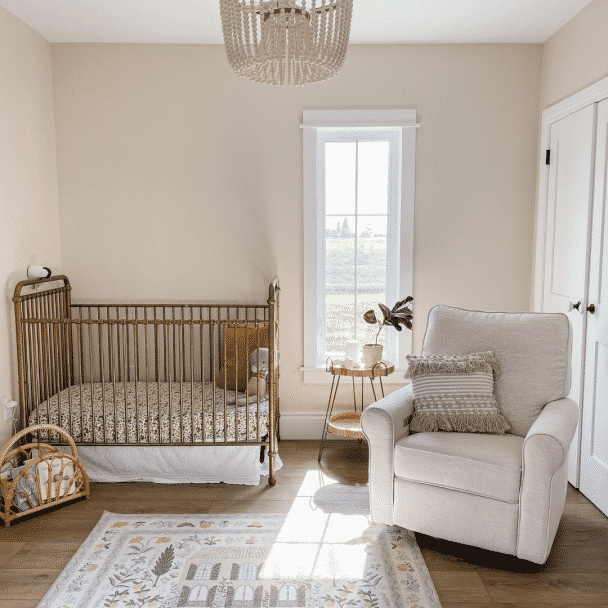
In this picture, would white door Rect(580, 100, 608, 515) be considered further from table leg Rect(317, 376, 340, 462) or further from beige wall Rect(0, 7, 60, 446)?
beige wall Rect(0, 7, 60, 446)

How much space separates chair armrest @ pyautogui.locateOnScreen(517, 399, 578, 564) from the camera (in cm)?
204

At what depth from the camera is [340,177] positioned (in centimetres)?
354

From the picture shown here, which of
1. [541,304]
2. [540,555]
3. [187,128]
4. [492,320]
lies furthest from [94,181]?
[540,555]

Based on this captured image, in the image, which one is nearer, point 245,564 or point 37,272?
point 245,564

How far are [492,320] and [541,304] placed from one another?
86 centimetres

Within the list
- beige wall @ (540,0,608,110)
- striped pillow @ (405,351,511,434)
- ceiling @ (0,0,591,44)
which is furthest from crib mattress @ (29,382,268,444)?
beige wall @ (540,0,608,110)

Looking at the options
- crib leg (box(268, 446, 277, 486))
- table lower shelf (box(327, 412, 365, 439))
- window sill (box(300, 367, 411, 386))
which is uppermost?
window sill (box(300, 367, 411, 386))

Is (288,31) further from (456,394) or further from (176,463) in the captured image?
(176,463)

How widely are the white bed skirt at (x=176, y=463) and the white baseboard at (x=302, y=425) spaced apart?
0.63 metres

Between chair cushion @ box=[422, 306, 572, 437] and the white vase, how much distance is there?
0.49 metres

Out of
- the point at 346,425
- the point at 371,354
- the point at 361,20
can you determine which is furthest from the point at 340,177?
the point at 346,425

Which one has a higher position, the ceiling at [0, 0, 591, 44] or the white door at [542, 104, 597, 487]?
the ceiling at [0, 0, 591, 44]

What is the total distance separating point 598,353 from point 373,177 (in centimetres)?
163

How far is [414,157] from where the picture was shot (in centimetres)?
347
